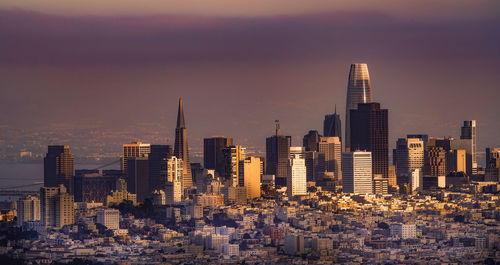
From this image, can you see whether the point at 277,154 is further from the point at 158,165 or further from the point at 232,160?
the point at 158,165

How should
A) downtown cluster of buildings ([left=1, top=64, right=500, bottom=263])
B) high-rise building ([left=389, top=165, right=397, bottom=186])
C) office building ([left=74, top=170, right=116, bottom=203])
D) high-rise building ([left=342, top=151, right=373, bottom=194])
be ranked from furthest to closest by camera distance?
high-rise building ([left=389, top=165, right=397, bottom=186]), high-rise building ([left=342, top=151, right=373, bottom=194]), office building ([left=74, top=170, right=116, bottom=203]), downtown cluster of buildings ([left=1, top=64, right=500, bottom=263])

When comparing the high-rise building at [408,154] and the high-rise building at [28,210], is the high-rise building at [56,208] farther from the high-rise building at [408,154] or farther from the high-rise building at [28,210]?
the high-rise building at [408,154]

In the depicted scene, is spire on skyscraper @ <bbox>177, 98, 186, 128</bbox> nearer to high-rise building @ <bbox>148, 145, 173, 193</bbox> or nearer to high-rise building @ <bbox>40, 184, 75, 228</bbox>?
high-rise building @ <bbox>148, 145, 173, 193</bbox>

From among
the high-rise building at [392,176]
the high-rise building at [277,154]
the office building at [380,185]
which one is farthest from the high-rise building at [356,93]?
the office building at [380,185]

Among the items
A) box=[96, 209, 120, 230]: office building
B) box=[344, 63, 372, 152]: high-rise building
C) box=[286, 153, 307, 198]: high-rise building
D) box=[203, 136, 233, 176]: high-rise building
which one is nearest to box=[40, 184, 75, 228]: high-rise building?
box=[96, 209, 120, 230]: office building

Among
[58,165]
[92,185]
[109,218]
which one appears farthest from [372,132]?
[109,218]

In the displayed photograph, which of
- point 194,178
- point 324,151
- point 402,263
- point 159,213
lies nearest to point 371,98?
point 324,151
